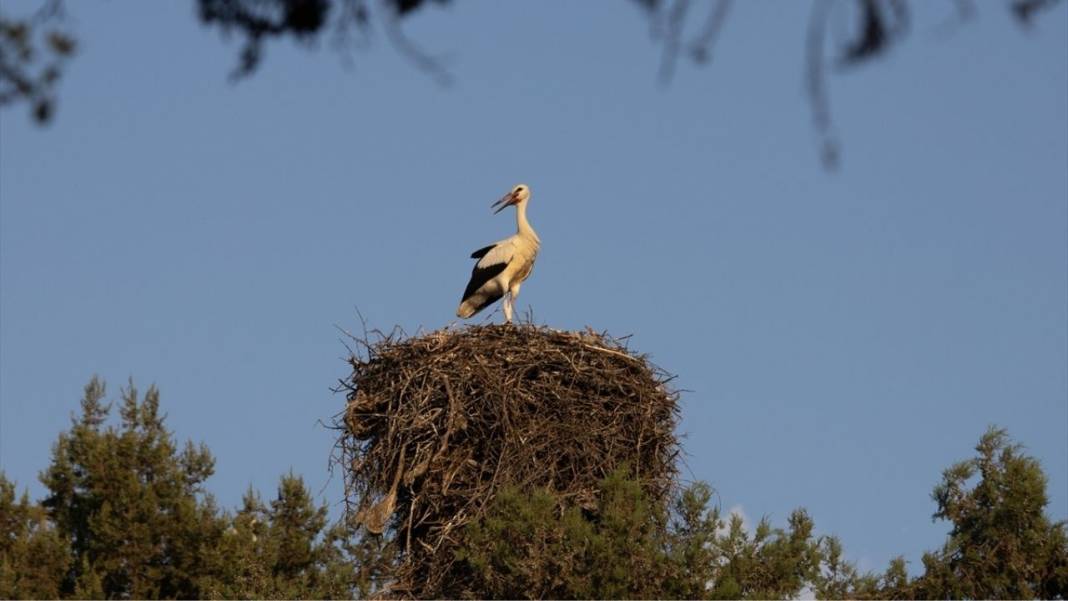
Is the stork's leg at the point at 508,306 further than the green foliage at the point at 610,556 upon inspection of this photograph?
Yes

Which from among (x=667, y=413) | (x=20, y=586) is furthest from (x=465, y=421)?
(x=20, y=586)

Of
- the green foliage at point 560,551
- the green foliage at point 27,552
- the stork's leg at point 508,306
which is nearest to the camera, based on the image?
the green foliage at point 560,551

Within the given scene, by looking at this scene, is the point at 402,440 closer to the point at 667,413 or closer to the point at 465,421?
the point at 465,421

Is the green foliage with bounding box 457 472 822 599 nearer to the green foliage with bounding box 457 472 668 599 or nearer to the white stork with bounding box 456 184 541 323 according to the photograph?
the green foliage with bounding box 457 472 668 599

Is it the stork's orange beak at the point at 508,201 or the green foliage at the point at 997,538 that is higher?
the stork's orange beak at the point at 508,201

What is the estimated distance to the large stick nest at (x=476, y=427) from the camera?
13.8 meters

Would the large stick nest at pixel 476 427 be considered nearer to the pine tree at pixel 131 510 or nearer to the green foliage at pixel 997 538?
the green foliage at pixel 997 538

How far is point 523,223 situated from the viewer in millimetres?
16953

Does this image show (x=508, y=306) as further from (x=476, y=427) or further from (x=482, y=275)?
(x=476, y=427)

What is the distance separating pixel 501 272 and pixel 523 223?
2.34ft

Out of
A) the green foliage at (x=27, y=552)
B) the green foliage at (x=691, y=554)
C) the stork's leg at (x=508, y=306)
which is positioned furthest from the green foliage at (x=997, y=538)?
the green foliage at (x=27, y=552)

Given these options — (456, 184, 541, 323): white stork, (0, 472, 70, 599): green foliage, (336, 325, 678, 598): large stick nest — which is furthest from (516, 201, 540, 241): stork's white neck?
(0, 472, 70, 599): green foliage

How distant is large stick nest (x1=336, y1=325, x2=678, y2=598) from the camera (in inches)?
545

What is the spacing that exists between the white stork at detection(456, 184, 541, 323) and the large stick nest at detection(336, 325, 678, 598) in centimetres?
210
